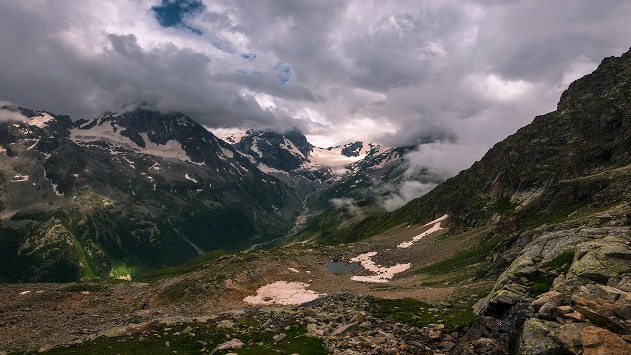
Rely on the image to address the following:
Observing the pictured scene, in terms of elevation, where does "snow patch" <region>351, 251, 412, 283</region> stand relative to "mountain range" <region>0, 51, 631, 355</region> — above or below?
A: below

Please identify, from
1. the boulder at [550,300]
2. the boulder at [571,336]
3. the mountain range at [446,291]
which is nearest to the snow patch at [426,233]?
the mountain range at [446,291]

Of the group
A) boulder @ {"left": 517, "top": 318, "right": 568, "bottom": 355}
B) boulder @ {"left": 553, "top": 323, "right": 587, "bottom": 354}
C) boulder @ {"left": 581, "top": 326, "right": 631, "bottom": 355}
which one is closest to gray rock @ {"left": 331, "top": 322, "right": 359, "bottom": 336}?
boulder @ {"left": 517, "top": 318, "right": 568, "bottom": 355}

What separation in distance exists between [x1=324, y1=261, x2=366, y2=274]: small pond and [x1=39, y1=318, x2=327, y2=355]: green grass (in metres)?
69.8

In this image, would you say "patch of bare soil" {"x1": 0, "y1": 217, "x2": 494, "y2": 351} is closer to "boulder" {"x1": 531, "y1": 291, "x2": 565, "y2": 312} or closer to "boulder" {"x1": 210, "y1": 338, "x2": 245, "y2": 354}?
"boulder" {"x1": 210, "y1": 338, "x2": 245, "y2": 354}

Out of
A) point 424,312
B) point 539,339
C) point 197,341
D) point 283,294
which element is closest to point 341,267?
point 283,294

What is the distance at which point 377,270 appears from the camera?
113938 millimetres

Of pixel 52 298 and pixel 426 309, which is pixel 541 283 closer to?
pixel 426 309

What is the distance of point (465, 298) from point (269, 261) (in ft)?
198

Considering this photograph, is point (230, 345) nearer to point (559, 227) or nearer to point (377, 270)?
point (559, 227)

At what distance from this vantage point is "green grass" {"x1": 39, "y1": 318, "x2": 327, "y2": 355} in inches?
1341

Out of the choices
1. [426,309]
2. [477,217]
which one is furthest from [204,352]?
[477,217]

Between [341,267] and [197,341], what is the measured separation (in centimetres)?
8427

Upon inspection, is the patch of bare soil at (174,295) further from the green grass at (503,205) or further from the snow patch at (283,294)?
the green grass at (503,205)

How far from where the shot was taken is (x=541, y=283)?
93.7ft
